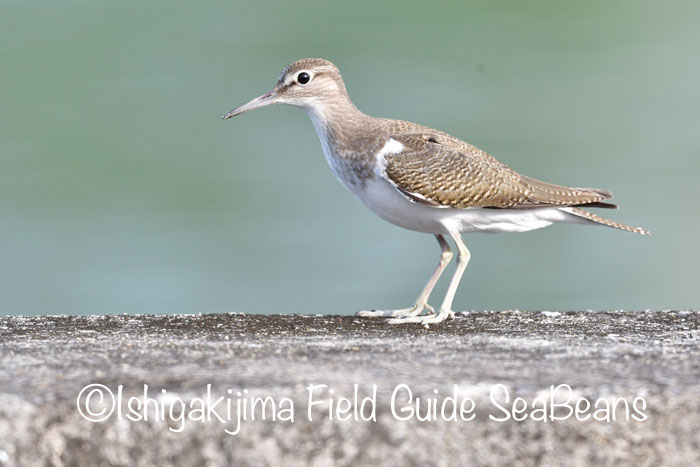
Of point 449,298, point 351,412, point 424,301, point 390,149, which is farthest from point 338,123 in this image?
point 351,412

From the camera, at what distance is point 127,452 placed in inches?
143

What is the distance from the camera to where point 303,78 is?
8.82 meters

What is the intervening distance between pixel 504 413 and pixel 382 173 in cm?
426

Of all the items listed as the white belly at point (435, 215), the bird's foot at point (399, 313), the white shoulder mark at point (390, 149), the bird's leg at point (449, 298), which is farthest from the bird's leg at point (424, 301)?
the white shoulder mark at point (390, 149)

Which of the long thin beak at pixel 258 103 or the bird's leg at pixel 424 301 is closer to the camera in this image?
the bird's leg at pixel 424 301

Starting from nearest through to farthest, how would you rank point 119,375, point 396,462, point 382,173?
1. point 396,462
2. point 119,375
3. point 382,173

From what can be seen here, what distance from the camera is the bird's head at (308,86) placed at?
28.8ft

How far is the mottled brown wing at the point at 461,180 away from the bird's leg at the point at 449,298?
1.25 ft

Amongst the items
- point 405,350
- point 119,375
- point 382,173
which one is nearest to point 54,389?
point 119,375

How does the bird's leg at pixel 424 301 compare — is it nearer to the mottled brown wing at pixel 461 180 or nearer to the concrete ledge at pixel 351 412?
the mottled brown wing at pixel 461 180

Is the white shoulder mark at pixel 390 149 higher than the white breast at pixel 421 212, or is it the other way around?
the white shoulder mark at pixel 390 149

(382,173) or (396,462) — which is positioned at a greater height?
(382,173)

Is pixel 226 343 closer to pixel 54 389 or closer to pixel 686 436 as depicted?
pixel 54 389

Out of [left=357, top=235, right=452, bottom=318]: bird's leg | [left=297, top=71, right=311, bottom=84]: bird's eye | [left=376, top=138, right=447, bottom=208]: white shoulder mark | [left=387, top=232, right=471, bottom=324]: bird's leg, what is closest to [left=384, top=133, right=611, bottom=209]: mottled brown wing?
[left=376, top=138, right=447, bottom=208]: white shoulder mark
